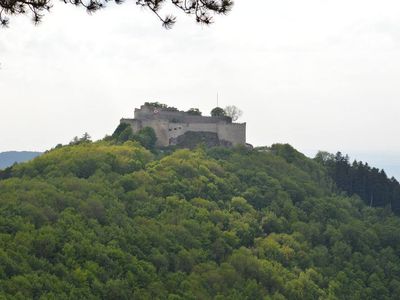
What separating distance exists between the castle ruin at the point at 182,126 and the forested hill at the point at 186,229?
50.0 inches

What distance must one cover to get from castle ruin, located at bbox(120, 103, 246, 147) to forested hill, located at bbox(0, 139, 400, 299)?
1271 millimetres

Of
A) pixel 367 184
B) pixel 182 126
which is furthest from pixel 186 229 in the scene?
pixel 367 184

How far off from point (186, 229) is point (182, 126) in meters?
13.1

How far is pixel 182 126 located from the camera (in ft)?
262

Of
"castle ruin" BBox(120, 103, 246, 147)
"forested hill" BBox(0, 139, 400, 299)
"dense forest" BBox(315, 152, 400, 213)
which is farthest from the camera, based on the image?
"dense forest" BBox(315, 152, 400, 213)

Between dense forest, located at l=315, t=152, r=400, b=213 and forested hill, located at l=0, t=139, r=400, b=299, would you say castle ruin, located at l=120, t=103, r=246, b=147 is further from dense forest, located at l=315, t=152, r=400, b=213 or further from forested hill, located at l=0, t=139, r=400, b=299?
dense forest, located at l=315, t=152, r=400, b=213

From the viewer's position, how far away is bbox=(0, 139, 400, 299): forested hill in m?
58.0

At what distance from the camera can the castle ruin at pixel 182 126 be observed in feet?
261

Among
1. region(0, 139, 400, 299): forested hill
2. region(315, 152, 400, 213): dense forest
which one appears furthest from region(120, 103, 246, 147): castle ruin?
region(315, 152, 400, 213): dense forest

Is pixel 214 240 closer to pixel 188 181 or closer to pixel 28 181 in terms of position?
pixel 188 181

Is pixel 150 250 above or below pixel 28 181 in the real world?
below

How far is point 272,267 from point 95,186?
14195 mm

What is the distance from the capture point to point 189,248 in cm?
6744

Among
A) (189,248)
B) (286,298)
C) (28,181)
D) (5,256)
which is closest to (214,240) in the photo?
(189,248)
